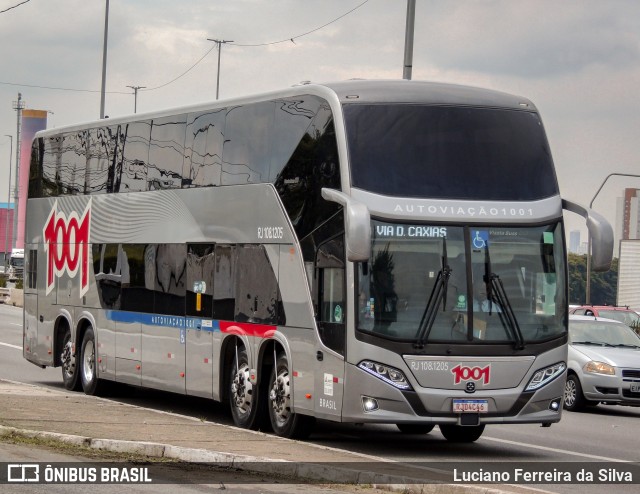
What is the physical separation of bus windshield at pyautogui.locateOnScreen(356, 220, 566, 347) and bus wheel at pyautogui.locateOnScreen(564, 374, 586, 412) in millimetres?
7621

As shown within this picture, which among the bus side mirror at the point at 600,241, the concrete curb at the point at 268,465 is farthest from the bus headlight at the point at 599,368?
the concrete curb at the point at 268,465

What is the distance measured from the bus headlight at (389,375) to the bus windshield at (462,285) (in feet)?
1.10

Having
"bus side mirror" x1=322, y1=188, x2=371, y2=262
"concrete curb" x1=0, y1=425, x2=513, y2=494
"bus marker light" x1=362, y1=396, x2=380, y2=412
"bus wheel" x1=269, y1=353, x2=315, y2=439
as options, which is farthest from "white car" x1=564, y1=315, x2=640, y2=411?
"concrete curb" x1=0, y1=425, x2=513, y2=494

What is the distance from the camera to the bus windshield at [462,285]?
1448 cm

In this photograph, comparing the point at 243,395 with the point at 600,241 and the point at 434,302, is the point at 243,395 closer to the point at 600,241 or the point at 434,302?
the point at 434,302

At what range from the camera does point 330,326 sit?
1491cm

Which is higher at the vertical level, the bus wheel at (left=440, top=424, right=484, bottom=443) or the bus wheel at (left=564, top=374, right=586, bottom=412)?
the bus wheel at (left=564, top=374, right=586, bottom=412)

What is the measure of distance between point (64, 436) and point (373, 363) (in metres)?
3.29

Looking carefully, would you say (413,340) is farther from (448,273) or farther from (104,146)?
(104,146)

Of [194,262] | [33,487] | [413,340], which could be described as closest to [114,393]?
[194,262]

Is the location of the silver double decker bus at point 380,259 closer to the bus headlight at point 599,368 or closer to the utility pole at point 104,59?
the bus headlight at point 599,368

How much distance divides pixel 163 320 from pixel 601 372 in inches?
291

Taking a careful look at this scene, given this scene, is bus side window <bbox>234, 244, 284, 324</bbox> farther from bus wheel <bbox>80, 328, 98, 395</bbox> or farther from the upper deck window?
bus wheel <bbox>80, 328, 98, 395</bbox>

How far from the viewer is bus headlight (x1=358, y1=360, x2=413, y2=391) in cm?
1441
